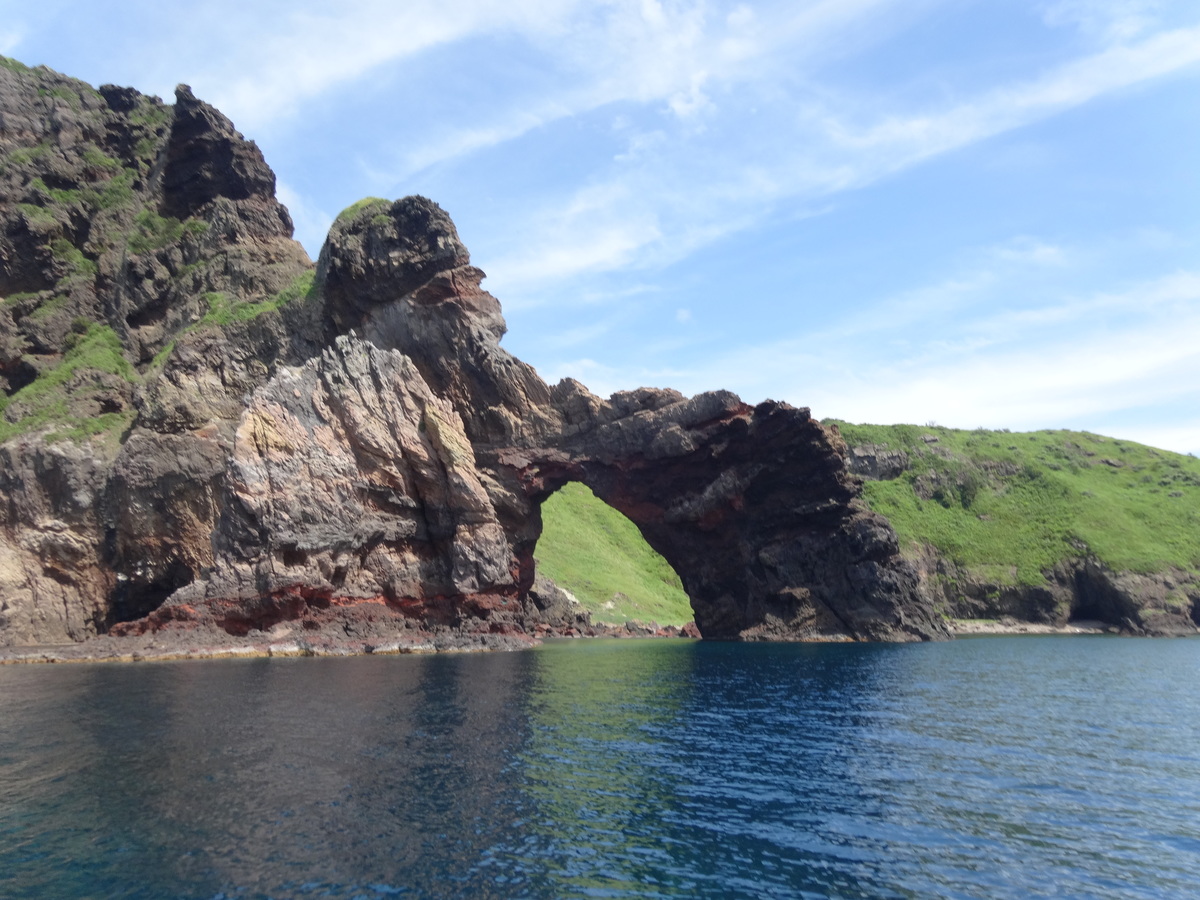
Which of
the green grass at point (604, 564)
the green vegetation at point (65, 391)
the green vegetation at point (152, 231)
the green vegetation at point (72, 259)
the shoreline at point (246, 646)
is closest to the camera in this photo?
the shoreline at point (246, 646)

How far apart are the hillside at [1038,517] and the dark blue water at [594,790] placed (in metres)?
68.8

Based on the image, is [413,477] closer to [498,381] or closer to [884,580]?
[498,381]

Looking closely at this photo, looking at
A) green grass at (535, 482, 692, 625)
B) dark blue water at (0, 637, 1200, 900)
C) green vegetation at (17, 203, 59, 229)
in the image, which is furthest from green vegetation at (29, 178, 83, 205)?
green grass at (535, 482, 692, 625)

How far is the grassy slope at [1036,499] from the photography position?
10812cm

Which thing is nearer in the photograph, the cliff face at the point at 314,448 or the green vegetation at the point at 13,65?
the cliff face at the point at 314,448

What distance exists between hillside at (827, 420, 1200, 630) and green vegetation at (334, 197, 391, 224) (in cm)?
8664

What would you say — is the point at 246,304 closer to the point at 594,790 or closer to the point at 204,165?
the point at 204,165

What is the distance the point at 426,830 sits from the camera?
63.5ft

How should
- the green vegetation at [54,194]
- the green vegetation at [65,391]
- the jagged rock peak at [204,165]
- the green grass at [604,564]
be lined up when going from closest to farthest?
the green vegetation at [65,391] < the green vegetation at [54,194] < the jagged rock peak at [204,165] < the green grass at [604,564]

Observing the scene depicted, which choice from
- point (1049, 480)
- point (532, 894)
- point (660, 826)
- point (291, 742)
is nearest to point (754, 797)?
point (660, 826)

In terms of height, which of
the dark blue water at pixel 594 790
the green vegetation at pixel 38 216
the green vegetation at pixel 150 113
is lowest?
the dark blue water at pixel 594 790

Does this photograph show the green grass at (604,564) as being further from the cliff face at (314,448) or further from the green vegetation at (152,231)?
the green vegetation at (152,231)

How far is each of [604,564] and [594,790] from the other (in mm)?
110600

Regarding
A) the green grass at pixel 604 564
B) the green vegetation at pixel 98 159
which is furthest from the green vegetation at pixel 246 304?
the green grass at pixel 604 564
